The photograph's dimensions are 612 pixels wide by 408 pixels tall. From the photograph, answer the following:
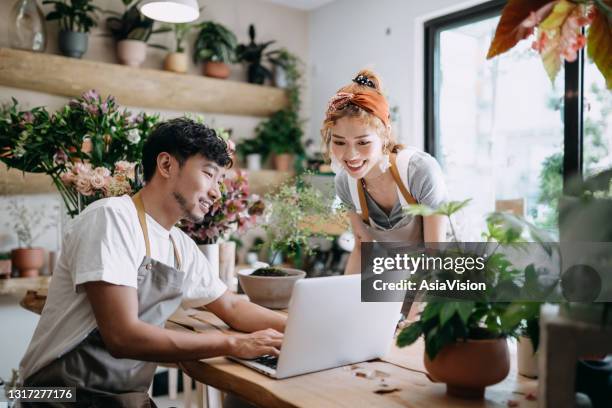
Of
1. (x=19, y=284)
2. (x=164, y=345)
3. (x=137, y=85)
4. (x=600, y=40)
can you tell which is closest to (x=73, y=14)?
(x=137, y=85)

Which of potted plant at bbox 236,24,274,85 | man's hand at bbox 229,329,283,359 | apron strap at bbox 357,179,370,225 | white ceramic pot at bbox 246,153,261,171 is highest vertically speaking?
Answer: potted plant at bbox 236,24,274,85

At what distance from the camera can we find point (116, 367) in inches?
52.6

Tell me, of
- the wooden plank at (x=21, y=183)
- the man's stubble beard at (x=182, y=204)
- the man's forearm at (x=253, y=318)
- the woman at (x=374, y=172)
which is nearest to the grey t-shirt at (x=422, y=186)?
the woman at (x=374, y=172)

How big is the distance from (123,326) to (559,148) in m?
3.14

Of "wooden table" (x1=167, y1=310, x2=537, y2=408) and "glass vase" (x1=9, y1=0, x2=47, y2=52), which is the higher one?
"glass vase" (x1=9, y1=0, x2=47, y2=52)

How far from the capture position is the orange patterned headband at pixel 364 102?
6.03ft

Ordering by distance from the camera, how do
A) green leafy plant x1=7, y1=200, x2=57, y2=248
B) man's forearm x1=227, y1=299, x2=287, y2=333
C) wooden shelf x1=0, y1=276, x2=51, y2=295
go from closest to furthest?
man's forearm x1=227, y1=299, x2=287, y2=333 → wooden shelf x1=0, y1=276, x2=51, y2=295 → green leafy plant x1=7, y1=200, x2=57, y2=248

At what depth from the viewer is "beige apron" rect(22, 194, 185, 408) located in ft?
4.30

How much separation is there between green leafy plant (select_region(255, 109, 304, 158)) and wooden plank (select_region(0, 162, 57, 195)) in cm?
186

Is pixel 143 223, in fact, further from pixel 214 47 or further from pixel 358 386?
pixel 214 47

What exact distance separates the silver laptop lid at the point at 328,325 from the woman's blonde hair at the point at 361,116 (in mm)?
782

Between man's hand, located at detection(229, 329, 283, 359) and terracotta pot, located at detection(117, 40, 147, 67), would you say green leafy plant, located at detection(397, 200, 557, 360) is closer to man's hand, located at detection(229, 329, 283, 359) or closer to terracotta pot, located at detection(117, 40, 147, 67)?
man's hand, located at detection(229, 329, 283, 359)

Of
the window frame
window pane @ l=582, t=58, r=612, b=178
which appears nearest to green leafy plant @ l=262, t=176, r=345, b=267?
the window frame

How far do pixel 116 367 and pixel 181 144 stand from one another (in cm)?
61
